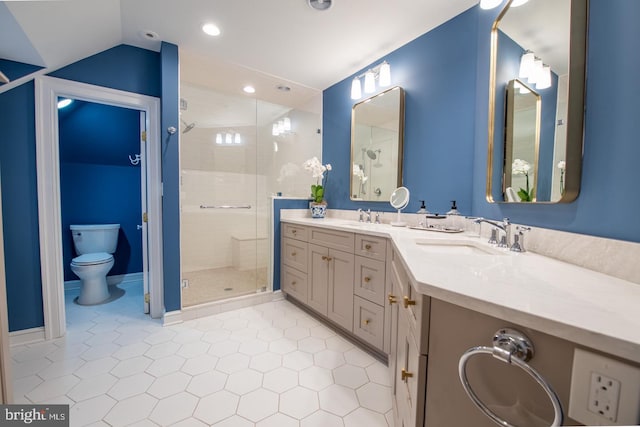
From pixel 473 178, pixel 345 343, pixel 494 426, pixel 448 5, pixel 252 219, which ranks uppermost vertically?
pixel 448 5

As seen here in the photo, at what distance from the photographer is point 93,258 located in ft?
8.00

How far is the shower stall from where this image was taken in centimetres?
251

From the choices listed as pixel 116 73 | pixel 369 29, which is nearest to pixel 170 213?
pixel 116 73

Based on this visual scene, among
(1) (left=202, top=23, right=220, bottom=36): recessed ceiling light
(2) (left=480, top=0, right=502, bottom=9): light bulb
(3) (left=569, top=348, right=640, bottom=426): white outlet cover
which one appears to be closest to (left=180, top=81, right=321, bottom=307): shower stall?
(1) (left=202, top=23, right=220, bottom=36): recessed ceiling light

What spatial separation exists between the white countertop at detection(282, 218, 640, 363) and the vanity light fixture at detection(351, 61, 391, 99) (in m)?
1.79

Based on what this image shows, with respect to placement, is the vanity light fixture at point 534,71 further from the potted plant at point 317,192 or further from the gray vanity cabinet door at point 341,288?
the potted plant at point 317,192

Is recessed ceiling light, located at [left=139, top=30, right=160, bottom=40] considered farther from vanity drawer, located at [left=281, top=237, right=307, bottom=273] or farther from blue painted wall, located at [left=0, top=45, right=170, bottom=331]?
vanity drawer, located at [left=281, top=237, right=307, bottom=273]

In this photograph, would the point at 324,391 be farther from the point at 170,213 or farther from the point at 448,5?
the point at 448,5

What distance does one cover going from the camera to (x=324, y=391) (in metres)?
1.38

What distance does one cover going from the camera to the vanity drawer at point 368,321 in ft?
5.27

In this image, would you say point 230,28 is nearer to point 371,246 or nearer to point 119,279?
point 371,246

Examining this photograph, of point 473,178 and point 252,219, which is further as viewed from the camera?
point 252,219

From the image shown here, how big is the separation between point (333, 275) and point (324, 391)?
2.58 ft

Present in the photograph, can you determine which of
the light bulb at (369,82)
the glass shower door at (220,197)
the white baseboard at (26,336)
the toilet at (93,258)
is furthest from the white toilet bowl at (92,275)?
the light bulb at (369,82)
